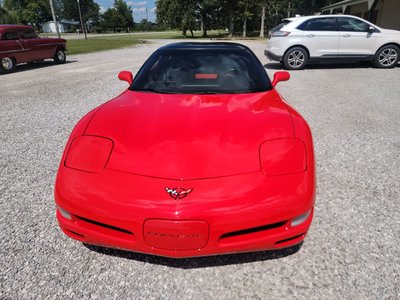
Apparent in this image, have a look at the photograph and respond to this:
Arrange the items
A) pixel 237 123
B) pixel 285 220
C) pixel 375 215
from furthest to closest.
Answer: pixel 375 215 < pixel 237 123 < pixel 285 220

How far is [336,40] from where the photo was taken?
9086 mm

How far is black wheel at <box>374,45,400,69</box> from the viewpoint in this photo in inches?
367

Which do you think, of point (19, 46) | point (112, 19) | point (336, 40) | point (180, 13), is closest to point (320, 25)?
point (336, 40)

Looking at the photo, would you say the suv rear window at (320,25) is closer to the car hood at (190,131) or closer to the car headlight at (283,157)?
the car hood at (190,131)

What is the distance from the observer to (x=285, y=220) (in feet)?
5.63

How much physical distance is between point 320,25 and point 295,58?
1.19m

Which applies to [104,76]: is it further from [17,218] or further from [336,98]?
[17,218]

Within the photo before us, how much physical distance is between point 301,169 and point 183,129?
32.9 inches

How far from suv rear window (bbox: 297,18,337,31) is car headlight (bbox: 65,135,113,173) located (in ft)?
29.4

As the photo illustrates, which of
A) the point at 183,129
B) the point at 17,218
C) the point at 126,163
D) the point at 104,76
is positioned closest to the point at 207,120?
the point at 183,129

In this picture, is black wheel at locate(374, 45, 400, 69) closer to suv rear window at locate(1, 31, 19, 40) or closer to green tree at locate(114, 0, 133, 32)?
suv rear window at locate(1, 31, 19, 40)

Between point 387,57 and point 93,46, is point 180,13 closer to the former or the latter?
point 93,46

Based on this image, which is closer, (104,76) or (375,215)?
(375,215)

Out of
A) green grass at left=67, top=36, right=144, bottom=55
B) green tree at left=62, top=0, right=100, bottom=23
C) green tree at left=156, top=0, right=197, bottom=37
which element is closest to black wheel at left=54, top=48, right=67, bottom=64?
green grass at left=67, top=36, right=144, bottom=55
